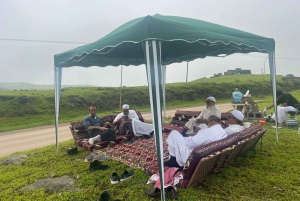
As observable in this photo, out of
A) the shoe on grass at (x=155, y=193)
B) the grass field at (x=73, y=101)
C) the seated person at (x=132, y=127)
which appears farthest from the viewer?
the grass field at (x=73, y=101)

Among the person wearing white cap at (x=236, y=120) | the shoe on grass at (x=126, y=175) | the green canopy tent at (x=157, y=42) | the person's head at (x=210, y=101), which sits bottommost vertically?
the shoe on grass at (x=126, y=175)

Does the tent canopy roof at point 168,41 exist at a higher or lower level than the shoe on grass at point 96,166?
higher

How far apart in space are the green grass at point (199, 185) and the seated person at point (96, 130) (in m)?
0.70

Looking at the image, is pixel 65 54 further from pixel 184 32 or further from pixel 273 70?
pixel 273 70

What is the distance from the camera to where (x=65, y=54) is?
19.0 feet

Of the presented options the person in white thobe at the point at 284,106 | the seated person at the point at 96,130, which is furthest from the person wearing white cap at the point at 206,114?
the person in white thobe at the point at 284,106

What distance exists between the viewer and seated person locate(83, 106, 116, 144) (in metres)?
6.11

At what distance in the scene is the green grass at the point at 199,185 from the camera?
139 inches

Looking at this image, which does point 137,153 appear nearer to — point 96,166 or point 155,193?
point 96,166

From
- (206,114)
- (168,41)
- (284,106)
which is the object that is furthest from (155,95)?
(284,106)

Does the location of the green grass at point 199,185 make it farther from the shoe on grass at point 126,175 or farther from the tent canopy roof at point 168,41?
the tent canopy roof at point 168,41

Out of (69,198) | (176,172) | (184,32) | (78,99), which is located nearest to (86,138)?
(69,198)

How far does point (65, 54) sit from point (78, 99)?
14.2 meters

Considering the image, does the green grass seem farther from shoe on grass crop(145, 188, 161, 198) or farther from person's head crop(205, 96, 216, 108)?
person's head crop(205, 96, 216, 108)
